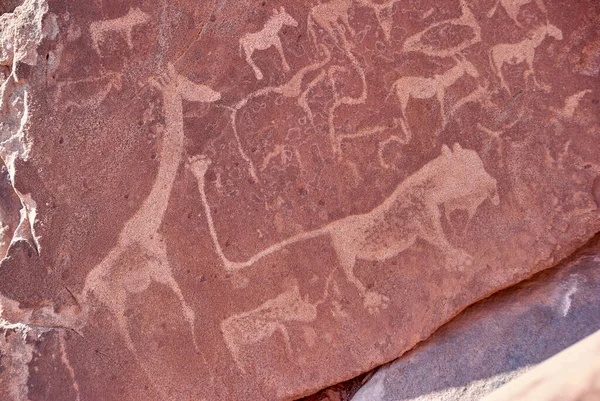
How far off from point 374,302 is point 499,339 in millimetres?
424

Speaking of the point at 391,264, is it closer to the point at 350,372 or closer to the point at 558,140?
the point at 350,372

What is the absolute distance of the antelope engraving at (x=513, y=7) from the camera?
2.25 metres

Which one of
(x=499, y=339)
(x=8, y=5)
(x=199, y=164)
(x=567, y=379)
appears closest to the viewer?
(x=567, y=379)

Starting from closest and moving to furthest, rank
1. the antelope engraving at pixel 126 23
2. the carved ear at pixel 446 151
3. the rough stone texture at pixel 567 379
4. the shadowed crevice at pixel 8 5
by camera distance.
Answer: the rough stone texture at pixel 567 379, the carved ear at pixel 446 151, the antelope engraving at pixel 126 23, the shadowed crevice at pixel 8 5

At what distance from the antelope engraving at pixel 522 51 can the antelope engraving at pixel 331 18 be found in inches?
19.2

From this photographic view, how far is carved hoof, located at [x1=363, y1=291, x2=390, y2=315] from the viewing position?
226 cm

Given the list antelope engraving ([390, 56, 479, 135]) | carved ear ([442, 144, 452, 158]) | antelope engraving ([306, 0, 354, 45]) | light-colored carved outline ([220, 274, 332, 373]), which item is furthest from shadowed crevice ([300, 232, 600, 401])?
antelope engraving ([306, 0, 354, 45])

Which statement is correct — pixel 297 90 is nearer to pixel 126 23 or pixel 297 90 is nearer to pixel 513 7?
pixel 126 23

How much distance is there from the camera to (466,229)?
7.36 ft

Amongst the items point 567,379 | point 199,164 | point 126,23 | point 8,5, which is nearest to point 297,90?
point 199,164

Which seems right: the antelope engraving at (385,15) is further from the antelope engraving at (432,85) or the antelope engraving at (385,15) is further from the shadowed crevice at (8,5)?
the shadowed crevice at (8,5)

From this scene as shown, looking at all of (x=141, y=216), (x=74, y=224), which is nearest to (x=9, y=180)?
(x=74, y=224)

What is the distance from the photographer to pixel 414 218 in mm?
2264

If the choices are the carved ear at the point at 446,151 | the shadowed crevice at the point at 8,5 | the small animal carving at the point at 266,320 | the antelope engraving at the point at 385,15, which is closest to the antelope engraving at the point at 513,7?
the antelope engraving at the point at 385,15
